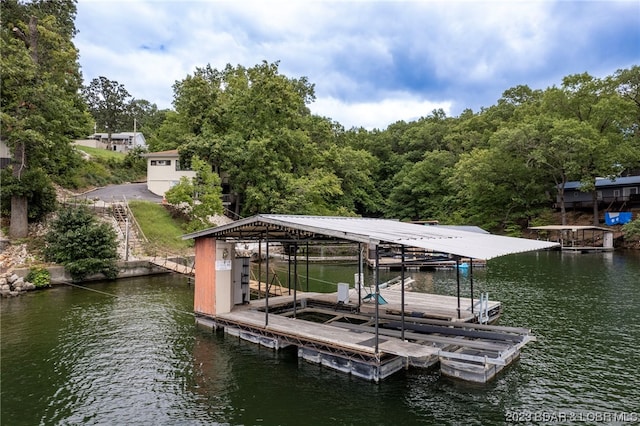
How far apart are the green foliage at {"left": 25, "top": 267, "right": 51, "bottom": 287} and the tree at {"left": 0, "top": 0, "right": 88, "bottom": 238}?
16.0ft

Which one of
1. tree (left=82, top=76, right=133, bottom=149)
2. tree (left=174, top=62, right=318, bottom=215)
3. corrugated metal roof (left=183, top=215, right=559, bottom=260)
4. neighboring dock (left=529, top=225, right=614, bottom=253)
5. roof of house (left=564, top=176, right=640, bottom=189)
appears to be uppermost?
tree (left=82, top=76, right=133, bottom=149)

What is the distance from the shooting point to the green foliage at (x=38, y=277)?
21312 millimetres

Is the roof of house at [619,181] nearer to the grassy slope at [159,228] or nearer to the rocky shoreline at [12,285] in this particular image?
the grassy slope at [159,228]

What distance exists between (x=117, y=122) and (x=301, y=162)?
49.3 m

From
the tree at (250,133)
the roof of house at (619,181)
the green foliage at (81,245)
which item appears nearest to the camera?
the green foliage at (81,245)

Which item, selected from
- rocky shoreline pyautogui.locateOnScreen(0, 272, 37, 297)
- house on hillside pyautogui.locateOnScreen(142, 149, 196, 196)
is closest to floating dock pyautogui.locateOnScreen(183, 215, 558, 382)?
rocky shoreline pyautogui.locateOnScreen(0, 272, 37, 297)

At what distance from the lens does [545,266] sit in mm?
31531

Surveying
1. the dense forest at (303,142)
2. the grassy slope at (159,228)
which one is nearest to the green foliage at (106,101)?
the dense forest at (303,142)

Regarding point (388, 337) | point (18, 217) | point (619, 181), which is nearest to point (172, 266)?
point (18, 217)

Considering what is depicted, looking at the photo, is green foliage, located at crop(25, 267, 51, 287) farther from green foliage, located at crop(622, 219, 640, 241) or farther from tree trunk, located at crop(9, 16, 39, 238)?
green foliage, located at crop(622, 219, 640, 241)

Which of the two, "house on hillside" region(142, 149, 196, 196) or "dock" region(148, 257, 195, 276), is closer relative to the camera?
"dock" region(148, 257, 195, 276)

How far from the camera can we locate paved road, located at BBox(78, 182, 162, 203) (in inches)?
1405

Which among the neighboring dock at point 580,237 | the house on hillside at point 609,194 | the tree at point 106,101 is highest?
the tree at point 106,101

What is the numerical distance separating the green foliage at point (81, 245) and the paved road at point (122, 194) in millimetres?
10421
